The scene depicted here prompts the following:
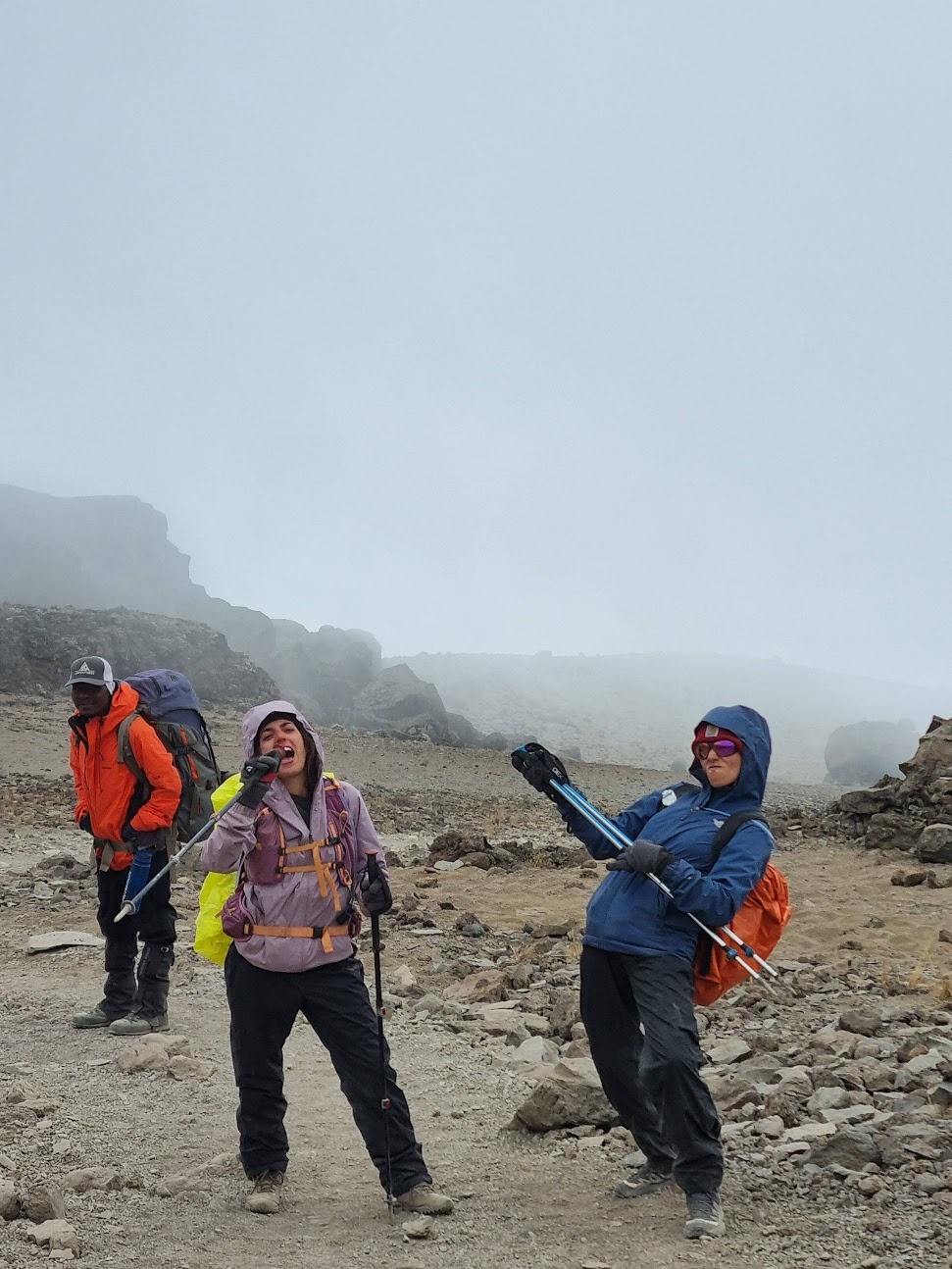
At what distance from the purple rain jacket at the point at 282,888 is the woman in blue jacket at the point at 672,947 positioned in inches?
36.8

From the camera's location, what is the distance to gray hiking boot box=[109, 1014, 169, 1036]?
277 inches

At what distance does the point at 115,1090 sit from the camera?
5.98m

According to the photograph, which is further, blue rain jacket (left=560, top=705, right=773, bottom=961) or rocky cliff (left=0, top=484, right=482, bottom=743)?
rocky cliff (left=0, top=484, right=482, bottom=743)

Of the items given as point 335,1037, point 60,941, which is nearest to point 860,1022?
point 335,1037

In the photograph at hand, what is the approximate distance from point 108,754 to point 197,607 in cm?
8829

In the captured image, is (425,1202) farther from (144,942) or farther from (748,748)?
(144,942)

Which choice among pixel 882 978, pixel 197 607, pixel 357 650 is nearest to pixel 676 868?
pixel 882 978

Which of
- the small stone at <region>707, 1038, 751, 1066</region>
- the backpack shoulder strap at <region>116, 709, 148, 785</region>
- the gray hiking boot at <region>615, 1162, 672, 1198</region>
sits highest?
the backpack shoulder strap at <region>116, 709, 148, 785</region>

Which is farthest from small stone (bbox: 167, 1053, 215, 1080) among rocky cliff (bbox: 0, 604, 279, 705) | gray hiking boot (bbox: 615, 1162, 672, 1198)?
rocky cliff (bbox: 0, 604, 279, 705)

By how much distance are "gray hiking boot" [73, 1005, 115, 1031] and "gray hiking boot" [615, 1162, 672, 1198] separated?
13.4 feet

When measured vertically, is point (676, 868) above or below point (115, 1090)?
above

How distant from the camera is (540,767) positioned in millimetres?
4758

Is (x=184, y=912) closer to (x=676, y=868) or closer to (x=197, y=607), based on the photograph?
(x=676, y=868)

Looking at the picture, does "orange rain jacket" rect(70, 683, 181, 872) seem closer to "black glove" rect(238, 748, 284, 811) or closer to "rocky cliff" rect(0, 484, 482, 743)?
"black glove" rect(238, 748, 284, 811)
